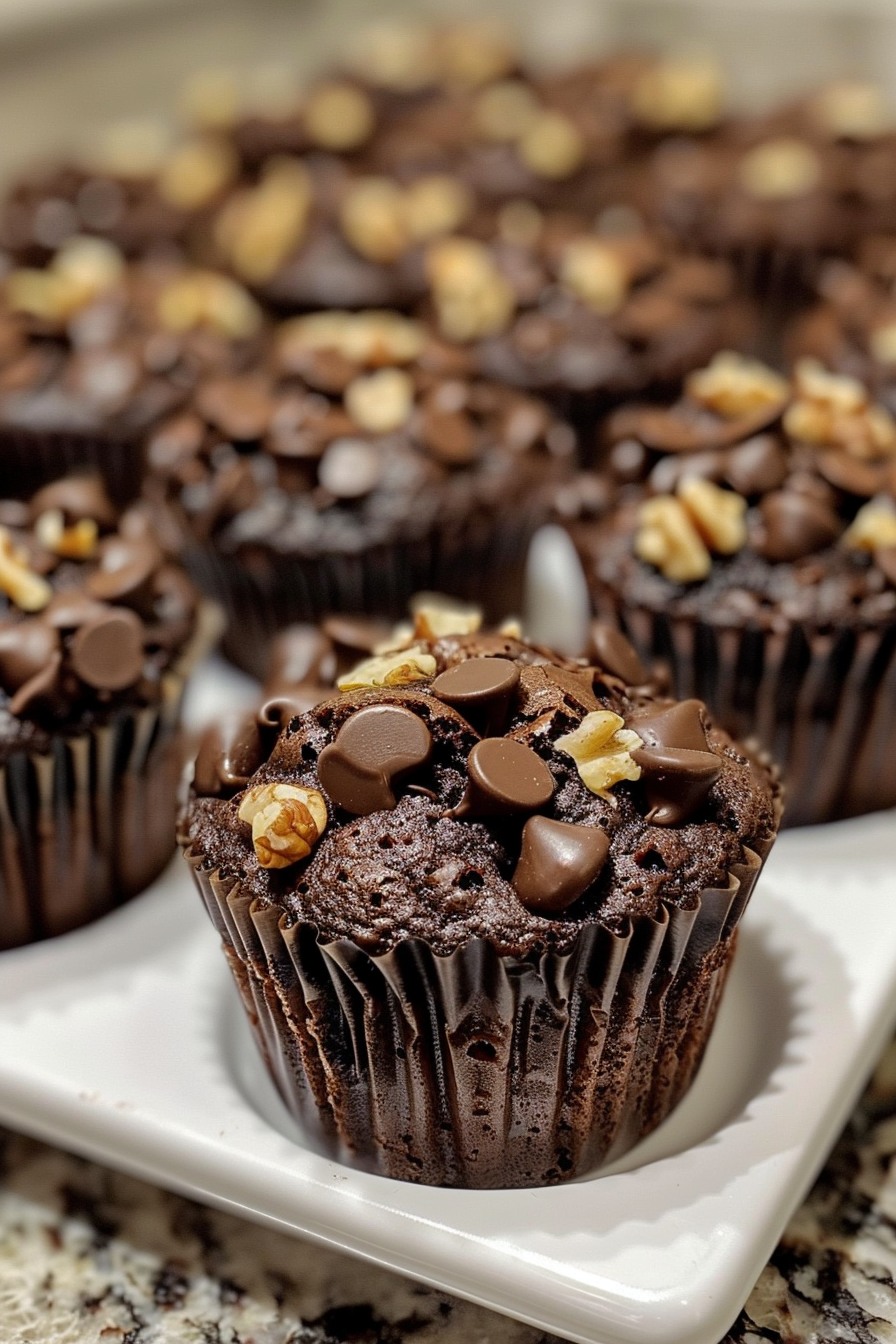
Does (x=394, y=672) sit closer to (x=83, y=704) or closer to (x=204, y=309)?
(x=83, y=704)

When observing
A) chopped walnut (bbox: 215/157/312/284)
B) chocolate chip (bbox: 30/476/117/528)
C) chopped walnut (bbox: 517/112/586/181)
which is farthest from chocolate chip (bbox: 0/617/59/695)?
chopped walnut (bbox: 517/112/586/181)

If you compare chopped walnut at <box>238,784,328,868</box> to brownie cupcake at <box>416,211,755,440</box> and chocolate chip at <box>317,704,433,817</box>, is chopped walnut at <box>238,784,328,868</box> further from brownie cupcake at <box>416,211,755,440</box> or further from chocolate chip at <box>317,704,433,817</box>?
brownie cupcake at <box>416,211,755,440</box>

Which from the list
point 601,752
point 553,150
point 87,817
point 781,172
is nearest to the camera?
point 601,752

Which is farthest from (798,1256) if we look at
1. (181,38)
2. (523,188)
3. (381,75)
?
(181,38)

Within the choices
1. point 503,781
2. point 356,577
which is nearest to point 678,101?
point 356,577

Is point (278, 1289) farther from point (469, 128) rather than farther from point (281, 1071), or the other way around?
point (469, 128)

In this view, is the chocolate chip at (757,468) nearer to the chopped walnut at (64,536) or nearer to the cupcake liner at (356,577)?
the cupcake liner at (356,577)
